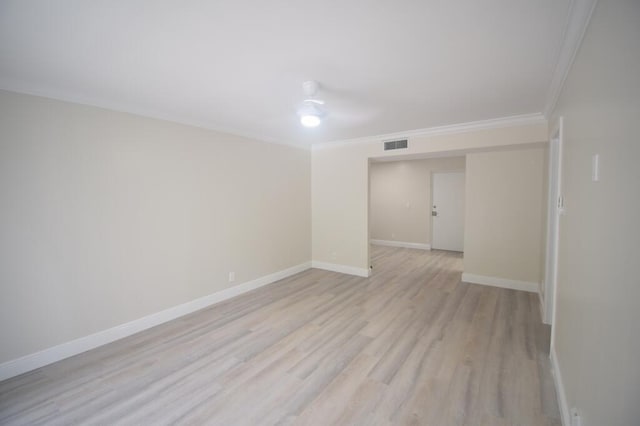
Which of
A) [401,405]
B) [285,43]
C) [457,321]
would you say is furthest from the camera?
[457,321]

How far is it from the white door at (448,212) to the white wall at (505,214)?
2.62m

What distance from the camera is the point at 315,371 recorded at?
2326 millimetres

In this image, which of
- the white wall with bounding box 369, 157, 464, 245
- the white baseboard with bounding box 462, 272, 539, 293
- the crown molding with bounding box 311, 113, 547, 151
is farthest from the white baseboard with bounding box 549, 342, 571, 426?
the white wall with bounding box 369, 157, 464, 245

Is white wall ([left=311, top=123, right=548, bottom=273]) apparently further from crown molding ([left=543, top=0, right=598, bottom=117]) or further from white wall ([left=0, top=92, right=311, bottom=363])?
crown molding ([left=543, top=0, right=598, bottom=117])

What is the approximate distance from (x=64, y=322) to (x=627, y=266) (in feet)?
13.1

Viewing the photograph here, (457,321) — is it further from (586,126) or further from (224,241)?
(224,241)

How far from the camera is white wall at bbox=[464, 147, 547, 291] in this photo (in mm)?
3957

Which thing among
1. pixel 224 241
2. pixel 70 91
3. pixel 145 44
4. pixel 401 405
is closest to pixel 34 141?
pixel 70 91

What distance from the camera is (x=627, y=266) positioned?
951 millimetres

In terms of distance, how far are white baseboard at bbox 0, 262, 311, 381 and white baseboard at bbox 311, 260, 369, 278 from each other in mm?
1615

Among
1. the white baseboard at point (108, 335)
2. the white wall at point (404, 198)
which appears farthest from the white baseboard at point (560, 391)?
the white wall at point (404, 198)

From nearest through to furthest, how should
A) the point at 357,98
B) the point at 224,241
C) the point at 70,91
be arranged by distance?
the point at 70,91, the point at 357,98, the point at 224,241

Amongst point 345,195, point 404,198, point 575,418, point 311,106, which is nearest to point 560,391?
point 575,418

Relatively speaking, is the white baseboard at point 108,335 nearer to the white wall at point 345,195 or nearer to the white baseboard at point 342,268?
the white baseboard at point 342,268
